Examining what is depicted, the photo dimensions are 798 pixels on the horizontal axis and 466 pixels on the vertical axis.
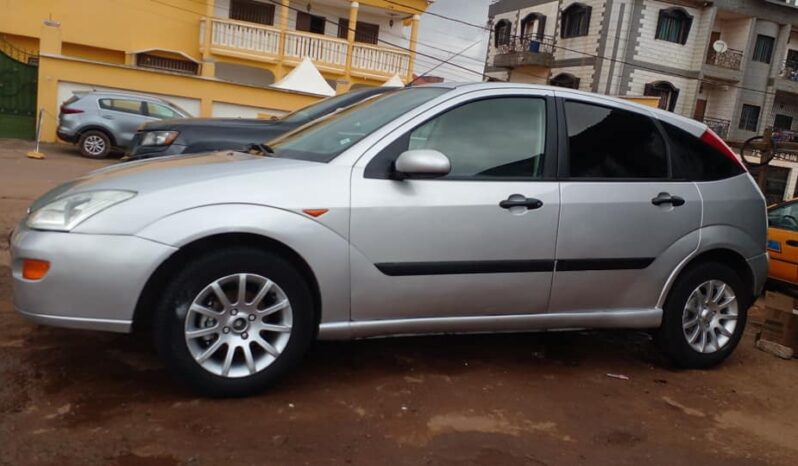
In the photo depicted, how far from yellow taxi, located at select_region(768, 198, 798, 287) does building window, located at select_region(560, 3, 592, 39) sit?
2660 cm

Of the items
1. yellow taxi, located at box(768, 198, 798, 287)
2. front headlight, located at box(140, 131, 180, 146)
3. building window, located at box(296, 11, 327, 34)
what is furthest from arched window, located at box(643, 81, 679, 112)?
front headlight, located at box(140, 131, 180, 146)

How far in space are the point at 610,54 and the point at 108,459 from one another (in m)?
30.4

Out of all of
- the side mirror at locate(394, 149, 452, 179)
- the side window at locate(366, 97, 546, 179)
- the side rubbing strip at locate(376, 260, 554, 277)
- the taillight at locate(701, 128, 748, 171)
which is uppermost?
the taillight at locate(701, 128, 748, 171)

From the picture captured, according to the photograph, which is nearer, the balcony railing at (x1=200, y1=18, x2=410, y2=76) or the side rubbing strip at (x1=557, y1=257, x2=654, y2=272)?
the side rubbing strip at (x1=557, y1=257, x2=654, y2=272)

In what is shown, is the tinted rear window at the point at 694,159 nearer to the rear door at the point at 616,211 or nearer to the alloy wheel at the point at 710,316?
the rear door at the point at 616,211

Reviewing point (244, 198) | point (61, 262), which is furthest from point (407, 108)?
point (61, 262)

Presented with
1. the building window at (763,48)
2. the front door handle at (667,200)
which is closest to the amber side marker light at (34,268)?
the front door handle at (667,200)

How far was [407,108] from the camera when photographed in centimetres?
369

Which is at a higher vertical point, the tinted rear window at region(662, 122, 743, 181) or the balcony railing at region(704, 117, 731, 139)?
the balcony railing at region(704, 117, 731, 139)

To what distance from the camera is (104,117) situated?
15.1 meters

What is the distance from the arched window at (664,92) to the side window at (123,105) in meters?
22.9

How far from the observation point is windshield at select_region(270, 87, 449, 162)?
3.57 metres

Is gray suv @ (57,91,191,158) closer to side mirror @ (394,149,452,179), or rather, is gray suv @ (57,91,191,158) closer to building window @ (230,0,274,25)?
building window @ (230,0,274,25)

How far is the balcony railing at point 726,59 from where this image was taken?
31.2m
